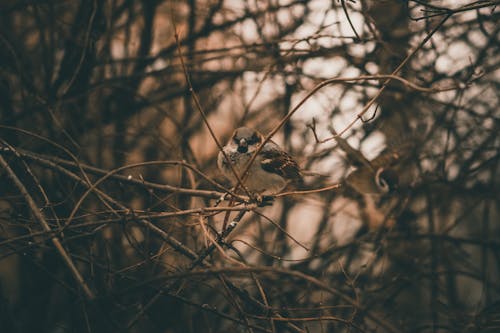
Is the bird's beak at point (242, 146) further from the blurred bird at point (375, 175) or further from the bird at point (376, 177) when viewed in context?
the bird at point (376, 177)

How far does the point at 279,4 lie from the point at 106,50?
1.88 meters

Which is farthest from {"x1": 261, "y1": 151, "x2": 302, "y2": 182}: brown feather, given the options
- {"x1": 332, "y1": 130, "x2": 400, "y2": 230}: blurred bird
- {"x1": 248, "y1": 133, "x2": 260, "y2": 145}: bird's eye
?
{"x1": 332, "y1": 130, "x2": 400, "y2": 230}: blurred bird

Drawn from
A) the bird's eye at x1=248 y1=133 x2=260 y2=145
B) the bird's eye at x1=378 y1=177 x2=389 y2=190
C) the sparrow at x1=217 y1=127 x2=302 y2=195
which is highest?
the bird's eye at x1=378 y1=177 x2=389 y2=190

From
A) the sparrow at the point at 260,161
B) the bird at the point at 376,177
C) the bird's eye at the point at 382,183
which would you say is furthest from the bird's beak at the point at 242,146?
the bird's eye at the point at 382,183

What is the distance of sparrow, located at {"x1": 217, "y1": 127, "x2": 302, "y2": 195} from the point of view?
3719mm

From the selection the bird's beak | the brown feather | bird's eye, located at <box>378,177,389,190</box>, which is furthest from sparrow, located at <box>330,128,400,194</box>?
the bird's beak

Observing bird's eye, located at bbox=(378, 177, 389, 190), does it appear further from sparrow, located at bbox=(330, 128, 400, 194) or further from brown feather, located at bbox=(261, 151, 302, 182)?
brown feather, located at bbox=(261, 151, 302, 182)

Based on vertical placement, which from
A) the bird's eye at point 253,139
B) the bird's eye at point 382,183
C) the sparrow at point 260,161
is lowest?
the sparrow at point 260,161

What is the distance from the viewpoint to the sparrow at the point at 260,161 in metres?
3.72

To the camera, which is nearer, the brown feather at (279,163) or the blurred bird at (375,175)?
the brown feather at (279,163)

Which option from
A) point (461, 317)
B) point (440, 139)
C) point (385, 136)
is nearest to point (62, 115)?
point (385, 136)

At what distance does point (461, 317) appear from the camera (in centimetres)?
321

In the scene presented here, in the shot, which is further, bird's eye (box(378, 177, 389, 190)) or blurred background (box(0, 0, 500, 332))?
bird's eye (box(378, 177, 389, 190))

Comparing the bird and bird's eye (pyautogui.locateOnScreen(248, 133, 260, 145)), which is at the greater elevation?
the bird
